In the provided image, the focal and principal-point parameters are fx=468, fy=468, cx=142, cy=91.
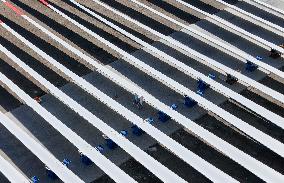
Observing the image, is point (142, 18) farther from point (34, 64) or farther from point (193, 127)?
point (193, 127)

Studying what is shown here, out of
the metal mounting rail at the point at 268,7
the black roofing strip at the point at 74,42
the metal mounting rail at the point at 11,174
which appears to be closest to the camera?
the metal mounting rail at the point at 11,174

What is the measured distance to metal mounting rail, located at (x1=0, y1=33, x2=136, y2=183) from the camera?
14.4m

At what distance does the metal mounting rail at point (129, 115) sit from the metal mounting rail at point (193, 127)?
86 cm

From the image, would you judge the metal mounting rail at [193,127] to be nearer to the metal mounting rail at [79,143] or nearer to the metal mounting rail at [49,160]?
the metal mounting rail at [79,143]

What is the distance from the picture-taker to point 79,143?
622 inches

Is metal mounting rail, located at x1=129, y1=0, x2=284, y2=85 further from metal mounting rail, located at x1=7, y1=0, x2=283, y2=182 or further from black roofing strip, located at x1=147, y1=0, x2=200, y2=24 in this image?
metal mounting rail, located at x1=7, y1=0, x2=283, y2=182

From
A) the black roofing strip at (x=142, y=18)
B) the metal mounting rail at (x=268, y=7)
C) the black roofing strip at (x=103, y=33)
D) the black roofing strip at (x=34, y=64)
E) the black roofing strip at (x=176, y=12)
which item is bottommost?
the black roofing strip at (x=34, y=64)

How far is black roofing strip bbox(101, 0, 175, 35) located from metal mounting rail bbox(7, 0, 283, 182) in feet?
14.2

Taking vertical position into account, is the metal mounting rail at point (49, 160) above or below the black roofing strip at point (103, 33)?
below

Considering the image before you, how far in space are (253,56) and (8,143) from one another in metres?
11.4

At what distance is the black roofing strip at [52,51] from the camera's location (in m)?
21.2

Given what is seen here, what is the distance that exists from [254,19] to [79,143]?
1187 centimetres

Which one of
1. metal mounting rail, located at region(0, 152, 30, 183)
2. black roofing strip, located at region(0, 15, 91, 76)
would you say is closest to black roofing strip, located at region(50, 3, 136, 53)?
black roofing strip, located at region(0, 15, 91, 76)

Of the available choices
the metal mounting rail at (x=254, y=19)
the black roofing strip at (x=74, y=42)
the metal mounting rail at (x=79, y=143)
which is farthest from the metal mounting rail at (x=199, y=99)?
the metal mounting rail at (x=254, y=19)
